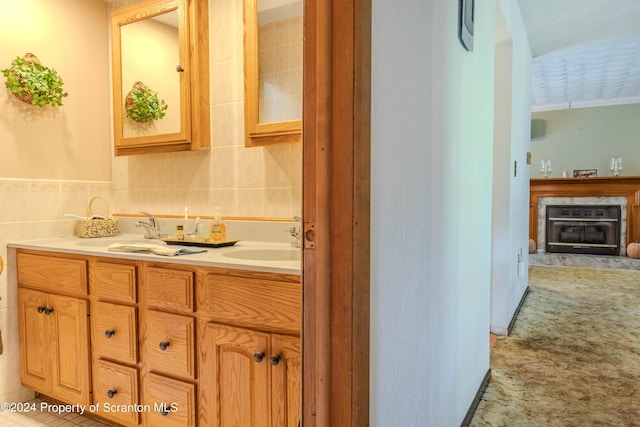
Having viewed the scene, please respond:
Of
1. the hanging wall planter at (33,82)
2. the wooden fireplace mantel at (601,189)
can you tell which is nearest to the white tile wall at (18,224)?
the hanging wall planter at (33,82)

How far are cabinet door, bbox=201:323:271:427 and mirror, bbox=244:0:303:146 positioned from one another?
0.92 m

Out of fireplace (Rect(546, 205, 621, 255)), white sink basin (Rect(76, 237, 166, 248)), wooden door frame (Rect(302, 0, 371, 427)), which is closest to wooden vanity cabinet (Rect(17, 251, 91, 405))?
white sink basin (Rect(76, 237, 166, 248))

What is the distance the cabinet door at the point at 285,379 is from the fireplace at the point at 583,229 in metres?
6.55

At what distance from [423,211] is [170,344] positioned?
102 centimetres

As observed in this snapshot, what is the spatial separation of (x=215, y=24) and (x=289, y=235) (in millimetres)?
1164

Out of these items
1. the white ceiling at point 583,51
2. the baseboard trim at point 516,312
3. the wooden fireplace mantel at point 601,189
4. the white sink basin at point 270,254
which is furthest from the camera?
the wooden fireplace mantel at point 601,189

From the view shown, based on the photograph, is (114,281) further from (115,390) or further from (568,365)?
(568,365)

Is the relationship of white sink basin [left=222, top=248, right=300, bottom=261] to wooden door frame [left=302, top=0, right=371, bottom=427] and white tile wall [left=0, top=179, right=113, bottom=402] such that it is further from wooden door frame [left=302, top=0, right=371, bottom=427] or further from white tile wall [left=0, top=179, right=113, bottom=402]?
white tile wall [left=0, top=179, right=113, bottom=402]

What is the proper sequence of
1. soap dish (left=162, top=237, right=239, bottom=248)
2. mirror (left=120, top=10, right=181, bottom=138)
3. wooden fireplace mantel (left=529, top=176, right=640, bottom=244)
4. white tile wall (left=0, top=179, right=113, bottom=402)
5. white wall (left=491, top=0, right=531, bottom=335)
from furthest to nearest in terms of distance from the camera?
wooden fireplace mantel (left=529, top=176, right=640, bottom=244) < white wall (left=491, top=0, right=531, bottom=335) < mirror (left=120, top=10, right=181, bottom=138) < white tile wall (left=0, top=179, right=113, bottom=402) < soap dish (left=162, top=237, right=239, bottom=248)

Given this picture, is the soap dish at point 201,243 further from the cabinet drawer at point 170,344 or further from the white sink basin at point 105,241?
the cabinet drawer at point 170,344

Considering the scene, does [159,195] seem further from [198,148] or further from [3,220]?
[3,220]

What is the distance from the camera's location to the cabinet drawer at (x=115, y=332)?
1.56 m

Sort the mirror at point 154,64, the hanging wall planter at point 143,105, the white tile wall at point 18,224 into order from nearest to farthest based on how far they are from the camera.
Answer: the white tile wall at point 18,224
the mirror at point 154,64
the hanging wall planter at point 143,105

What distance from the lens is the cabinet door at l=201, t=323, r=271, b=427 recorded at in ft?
4.10
